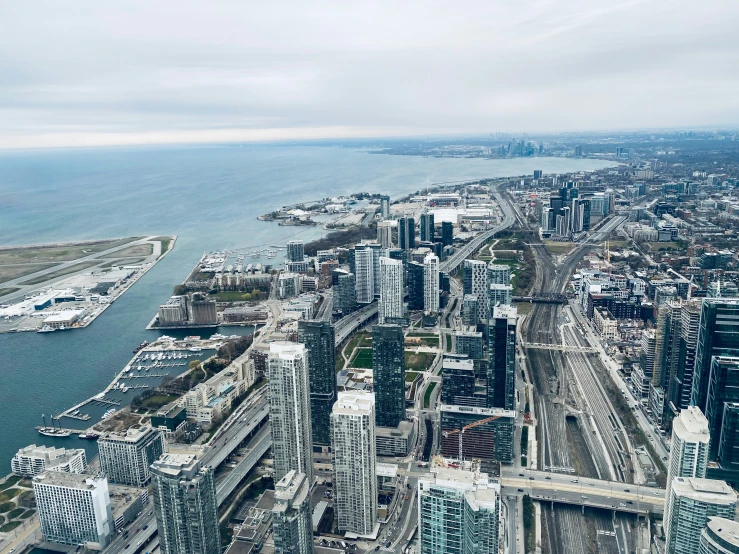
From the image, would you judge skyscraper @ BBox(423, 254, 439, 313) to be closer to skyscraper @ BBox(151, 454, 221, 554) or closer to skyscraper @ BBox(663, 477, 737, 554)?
skyscraper @ BBox(663, 477, 737, 554)

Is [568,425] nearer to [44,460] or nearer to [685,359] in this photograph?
[685,359]

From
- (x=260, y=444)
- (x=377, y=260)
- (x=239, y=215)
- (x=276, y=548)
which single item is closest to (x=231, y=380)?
(x=260, y=444)

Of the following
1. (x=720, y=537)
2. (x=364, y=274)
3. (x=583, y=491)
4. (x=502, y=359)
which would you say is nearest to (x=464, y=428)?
(x=502, y=359)

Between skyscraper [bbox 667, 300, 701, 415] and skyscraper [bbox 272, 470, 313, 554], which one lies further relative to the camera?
skyscraper [bbox 667, 300, 701, 415]

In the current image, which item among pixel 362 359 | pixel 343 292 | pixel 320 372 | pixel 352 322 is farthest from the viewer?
pixel 343 292

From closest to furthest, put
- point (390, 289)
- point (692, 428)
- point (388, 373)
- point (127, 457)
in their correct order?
point (692, 428) → point (127, 457) → point (388, 373) → point (390, 289)

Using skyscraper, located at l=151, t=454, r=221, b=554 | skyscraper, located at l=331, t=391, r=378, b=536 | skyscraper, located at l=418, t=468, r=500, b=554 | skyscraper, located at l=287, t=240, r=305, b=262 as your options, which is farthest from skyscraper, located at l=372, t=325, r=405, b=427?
skyscraper, located at l=287, t=240, r=305, b=262

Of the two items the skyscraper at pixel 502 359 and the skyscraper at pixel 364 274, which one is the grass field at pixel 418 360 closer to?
the skyscraper at pixel 502 359

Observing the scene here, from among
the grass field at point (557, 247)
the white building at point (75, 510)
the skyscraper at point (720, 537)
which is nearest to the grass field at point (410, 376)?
the white building at point (75, 510)
